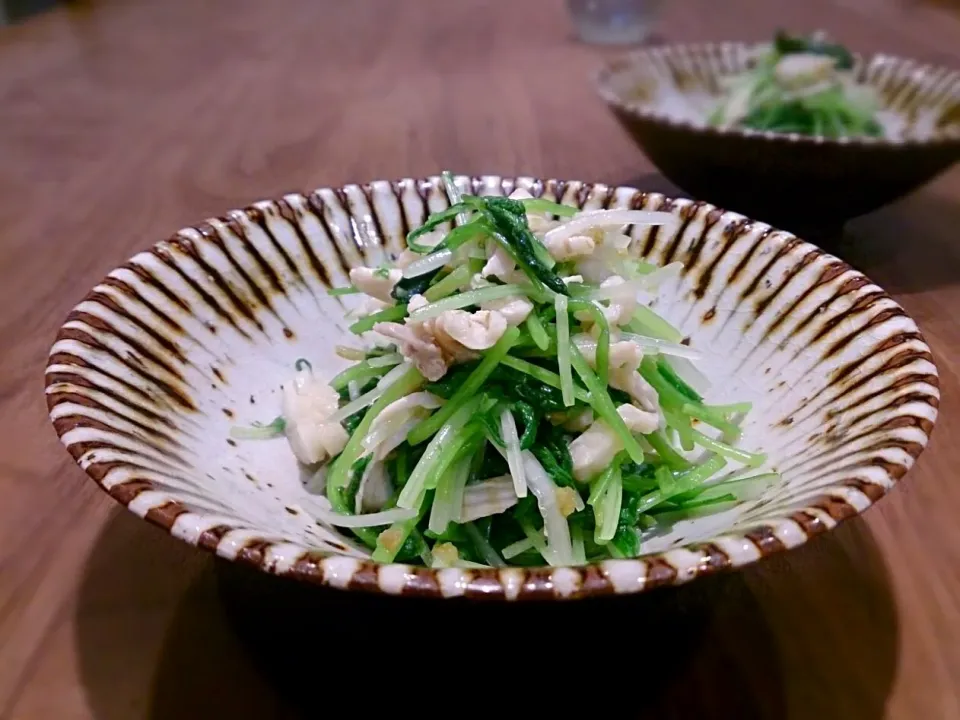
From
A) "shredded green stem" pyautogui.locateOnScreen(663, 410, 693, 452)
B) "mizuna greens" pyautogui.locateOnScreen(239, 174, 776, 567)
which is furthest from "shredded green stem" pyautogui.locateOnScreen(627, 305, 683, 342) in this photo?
"shredded green stem" pyautogui.locateOnScreen(663, 410, 693, 452)

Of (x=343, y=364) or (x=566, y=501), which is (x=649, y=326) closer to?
(x=566, y=501)

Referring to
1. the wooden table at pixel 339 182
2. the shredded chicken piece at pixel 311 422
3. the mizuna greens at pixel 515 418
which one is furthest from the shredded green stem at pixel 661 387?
the shredded chicken piece at pixel 311 422

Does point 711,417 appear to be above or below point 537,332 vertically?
below

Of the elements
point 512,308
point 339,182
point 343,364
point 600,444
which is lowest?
point 339,182

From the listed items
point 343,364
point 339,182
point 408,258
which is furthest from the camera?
point 339,182

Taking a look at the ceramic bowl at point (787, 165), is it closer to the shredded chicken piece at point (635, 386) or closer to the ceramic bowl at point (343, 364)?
the ceramic bowl at point (343, 364)

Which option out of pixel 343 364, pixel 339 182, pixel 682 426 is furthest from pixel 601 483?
pixel 339 182

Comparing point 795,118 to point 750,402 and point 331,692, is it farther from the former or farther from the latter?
point 331,692

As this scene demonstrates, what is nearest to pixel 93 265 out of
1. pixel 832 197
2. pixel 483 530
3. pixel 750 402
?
pixel 483 530
